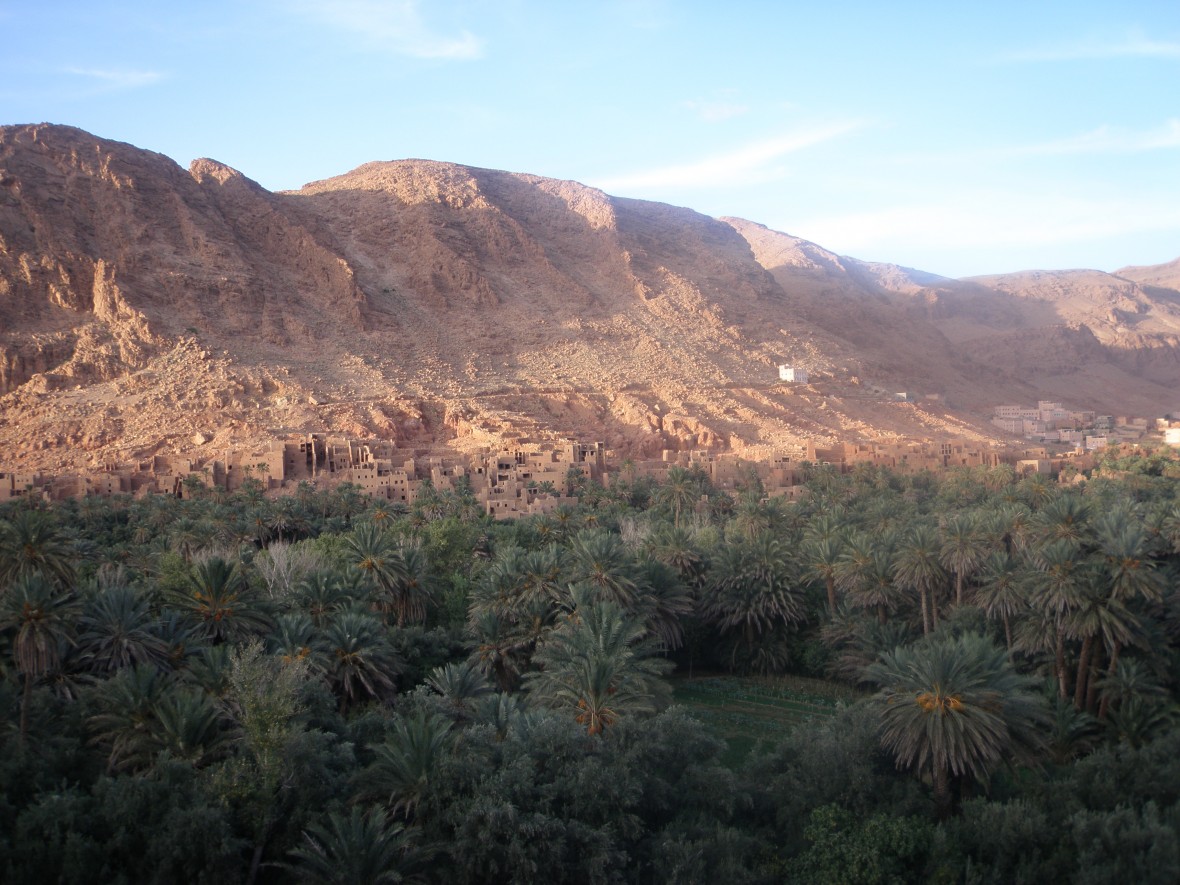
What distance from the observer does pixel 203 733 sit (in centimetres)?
1238

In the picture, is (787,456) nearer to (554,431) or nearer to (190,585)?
(554,431)

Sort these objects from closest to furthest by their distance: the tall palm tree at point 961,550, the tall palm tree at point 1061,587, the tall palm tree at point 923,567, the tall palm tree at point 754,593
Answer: the tall palm tree at point 1061,587, the tall palm tree at point 961,550, the tall palm tree at point 923,567, the tall palm tree at point 754,593

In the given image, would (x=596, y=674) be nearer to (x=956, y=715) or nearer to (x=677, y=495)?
(x=956, y=715)

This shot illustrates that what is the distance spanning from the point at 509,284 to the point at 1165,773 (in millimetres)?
52911

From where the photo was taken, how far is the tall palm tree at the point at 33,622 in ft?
41.8

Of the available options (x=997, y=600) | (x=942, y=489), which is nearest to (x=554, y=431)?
(x=942, y=489)

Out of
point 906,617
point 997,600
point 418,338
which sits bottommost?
point 906,617

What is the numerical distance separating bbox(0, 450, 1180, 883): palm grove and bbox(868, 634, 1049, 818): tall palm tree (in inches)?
1.6

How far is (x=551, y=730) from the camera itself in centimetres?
1250

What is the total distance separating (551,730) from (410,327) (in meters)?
44.7

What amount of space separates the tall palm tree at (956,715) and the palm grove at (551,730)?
40mm

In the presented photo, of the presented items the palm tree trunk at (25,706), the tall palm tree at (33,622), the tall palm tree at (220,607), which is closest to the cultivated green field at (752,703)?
the tall palm tree at (220,607)

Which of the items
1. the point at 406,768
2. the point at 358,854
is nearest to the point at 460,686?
the point at 406,768

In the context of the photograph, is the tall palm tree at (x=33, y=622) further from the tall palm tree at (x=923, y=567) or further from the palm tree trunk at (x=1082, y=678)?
the tall palm tree at (x=923, y=567)
